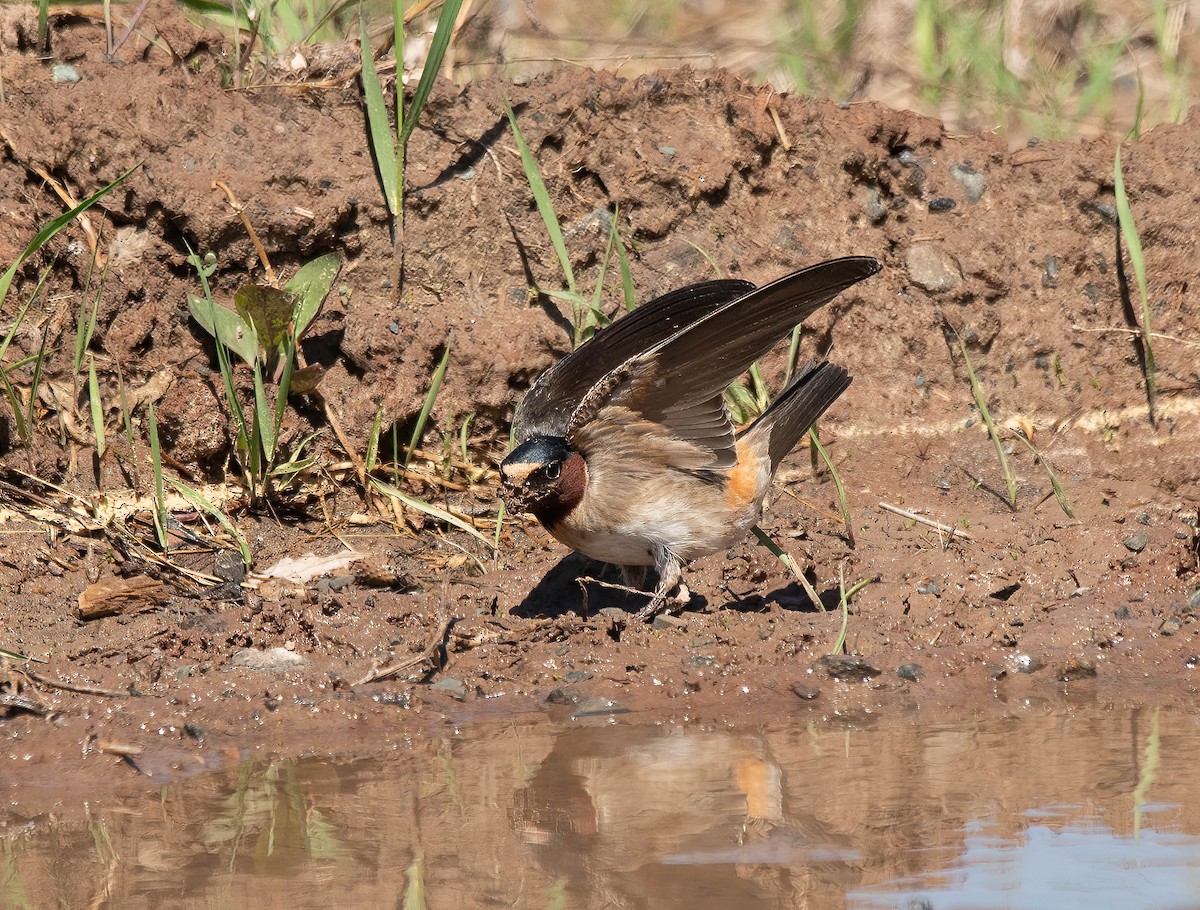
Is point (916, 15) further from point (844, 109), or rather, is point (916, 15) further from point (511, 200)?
point (511, 200)

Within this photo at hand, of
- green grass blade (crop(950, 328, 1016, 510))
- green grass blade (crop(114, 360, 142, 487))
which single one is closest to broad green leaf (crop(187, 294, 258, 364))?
green grass blade (crop(114, 360, 142, 487))

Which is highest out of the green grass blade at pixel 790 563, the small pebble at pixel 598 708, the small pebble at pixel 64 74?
the small pebble at pixel 64 74

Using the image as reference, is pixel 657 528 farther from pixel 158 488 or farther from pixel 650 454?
pixel 158 488

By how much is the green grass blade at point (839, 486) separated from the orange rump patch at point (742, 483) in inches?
13.9

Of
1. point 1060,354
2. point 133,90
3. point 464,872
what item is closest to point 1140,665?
point 1060,354

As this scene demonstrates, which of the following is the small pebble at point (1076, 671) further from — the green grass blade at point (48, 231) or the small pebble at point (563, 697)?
the green grass blade at point (48, 231)

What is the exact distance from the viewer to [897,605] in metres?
5.37

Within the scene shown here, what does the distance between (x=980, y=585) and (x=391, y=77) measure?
3171 mm

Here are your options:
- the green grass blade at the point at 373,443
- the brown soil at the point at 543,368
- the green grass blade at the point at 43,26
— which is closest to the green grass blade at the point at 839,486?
the brown soil at the point at 543,368

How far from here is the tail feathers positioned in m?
5.41

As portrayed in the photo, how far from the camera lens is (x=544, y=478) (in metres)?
5.08

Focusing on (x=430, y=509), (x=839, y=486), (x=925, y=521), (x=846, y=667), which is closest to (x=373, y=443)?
(x=430, y=509)

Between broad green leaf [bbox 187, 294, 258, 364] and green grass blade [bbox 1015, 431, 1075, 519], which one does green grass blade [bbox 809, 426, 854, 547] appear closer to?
green grass blade [bbox 1015, 431, 1075, 519]

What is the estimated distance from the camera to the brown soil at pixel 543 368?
4914mm
